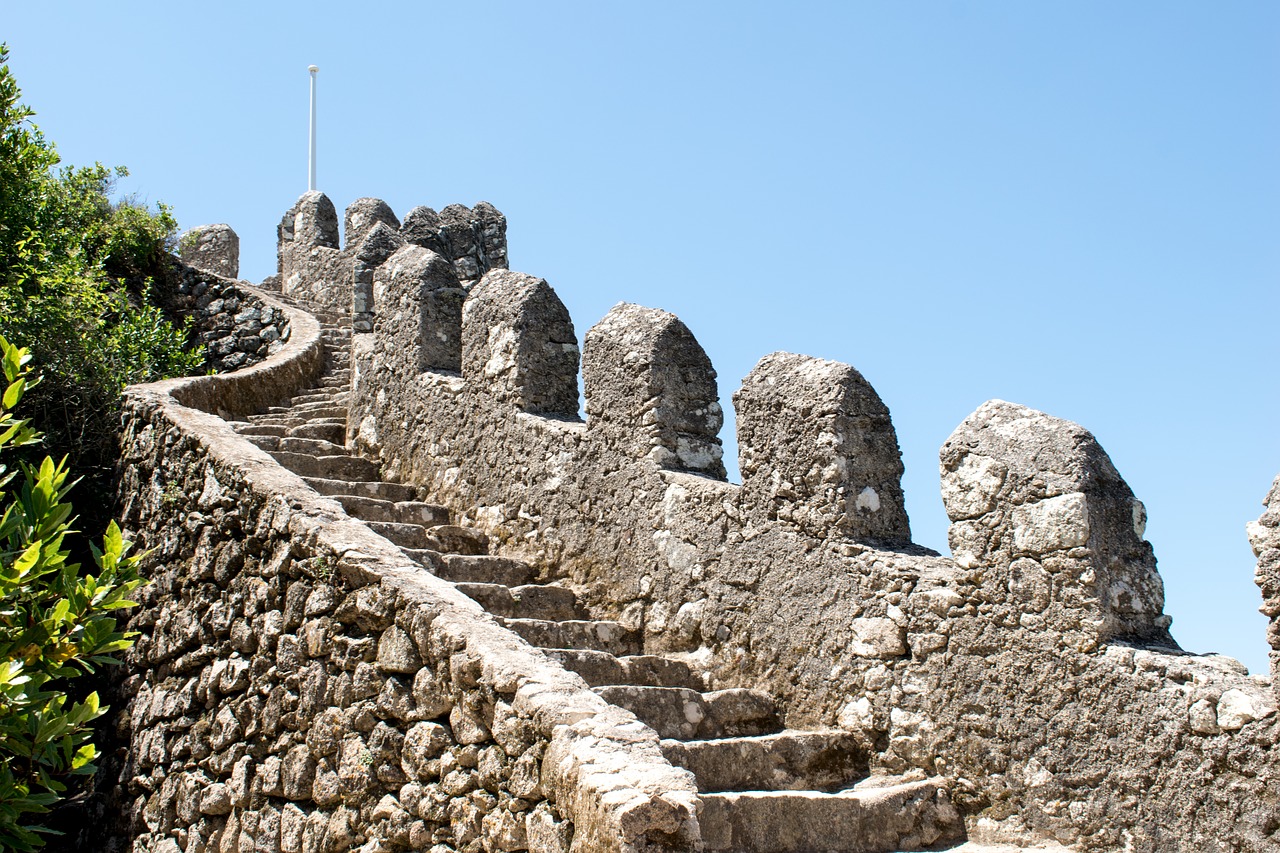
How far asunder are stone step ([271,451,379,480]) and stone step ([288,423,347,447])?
489 mm

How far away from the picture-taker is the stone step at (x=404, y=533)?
21.8 ft

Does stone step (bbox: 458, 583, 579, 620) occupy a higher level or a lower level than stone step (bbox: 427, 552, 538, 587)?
lower

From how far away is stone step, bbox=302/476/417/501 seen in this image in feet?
24.2

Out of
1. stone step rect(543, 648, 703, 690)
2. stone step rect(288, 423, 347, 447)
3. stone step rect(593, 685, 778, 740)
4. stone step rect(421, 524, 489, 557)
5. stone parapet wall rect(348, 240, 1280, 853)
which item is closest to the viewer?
stone parapet wall rect(348, 240, 1280, 853)

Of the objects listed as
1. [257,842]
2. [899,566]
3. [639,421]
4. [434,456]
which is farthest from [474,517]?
[899,566]

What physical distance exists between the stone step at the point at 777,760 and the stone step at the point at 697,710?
20 cm

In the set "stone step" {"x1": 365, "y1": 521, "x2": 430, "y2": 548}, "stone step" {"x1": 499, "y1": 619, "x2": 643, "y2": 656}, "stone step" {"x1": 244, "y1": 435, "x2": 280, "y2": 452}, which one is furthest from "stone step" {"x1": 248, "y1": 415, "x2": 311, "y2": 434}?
"stone step" {"x1": 499, "y1": 619, "x2": 643, "y2": 656}

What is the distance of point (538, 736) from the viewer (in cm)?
409

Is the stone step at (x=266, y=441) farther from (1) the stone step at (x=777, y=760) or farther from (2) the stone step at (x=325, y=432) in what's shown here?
(1) the stone step at (x=777, y=760)

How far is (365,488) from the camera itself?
25.1ft

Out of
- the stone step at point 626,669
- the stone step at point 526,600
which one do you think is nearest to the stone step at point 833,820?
the stone step at point 626,669

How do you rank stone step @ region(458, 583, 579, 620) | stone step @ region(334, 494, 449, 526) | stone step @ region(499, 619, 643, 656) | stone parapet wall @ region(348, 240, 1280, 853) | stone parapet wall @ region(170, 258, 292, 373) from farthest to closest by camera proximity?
stone parapet wall @ region(170, 258, 292, 373), stone step @ region(334, 494, 449, 526), stone step @ region(458, 583, 579, 620), stone step @ region(499, 619, 643, 656), stone parapet wall @ region(348, 240, 1280, 853)

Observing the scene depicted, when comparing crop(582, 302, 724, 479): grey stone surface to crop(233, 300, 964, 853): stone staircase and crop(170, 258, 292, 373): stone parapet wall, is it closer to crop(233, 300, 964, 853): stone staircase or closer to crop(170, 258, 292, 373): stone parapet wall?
crop(233, 300, 964, 853): stone staircase

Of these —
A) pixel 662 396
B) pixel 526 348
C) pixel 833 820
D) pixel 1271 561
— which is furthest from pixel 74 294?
pixel 1271 561
